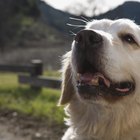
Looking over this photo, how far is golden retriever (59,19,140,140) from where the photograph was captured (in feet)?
13.4

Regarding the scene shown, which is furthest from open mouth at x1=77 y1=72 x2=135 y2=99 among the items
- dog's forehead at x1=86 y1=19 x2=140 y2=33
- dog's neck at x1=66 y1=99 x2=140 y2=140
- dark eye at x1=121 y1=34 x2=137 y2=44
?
dog's forehead at x1=86 y1=19 x2=140 y2=33

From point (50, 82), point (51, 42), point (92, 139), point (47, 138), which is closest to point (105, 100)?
point (92, 139)

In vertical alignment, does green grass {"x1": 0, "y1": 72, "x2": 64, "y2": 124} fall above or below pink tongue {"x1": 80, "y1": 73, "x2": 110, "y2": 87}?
below

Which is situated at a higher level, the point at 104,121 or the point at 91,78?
the point at 91,78

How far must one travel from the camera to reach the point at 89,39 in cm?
399

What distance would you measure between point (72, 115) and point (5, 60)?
21.8m

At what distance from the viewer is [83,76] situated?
422 cm

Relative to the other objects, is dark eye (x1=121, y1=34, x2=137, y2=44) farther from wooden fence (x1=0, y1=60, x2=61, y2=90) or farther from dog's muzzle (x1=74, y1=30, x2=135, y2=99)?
wooden fence (x1=0, y1=60, x2=61, y2=90)

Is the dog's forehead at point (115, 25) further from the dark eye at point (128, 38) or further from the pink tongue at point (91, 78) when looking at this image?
the pink tongue at point (91, 78)

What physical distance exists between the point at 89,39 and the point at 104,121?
3.12ft

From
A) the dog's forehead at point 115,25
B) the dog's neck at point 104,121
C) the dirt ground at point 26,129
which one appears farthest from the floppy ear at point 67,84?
the dirt ground at point 26,129

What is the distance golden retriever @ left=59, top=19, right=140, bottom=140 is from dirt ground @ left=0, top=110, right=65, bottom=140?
118 inches

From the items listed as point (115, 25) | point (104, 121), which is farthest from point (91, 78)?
point (115, 25)

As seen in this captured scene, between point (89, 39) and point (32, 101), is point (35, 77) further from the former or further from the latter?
point (89, 39)
